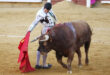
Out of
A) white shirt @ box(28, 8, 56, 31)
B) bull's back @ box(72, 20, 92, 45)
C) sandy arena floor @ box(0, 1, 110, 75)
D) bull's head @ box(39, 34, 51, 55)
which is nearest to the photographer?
bull's head @ box(39, 34, 51, 55)

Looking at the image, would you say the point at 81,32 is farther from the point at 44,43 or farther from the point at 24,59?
the point at 24,59

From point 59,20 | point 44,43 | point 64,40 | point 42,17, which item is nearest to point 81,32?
point 64,40

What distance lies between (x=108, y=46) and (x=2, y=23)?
5.37m

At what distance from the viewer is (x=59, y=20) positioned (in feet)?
47.1

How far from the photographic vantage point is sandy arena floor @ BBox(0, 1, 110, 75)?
24.7ft

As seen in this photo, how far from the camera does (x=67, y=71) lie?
721 centimetres

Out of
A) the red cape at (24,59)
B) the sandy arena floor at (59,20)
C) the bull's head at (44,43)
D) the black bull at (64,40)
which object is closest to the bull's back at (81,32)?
the black bull at (64,40)

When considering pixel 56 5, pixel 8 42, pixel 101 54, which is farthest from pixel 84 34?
pixel 56 5

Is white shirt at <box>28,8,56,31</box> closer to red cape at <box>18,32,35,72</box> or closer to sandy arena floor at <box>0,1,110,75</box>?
red cape at <box>18,32,35,72</box>

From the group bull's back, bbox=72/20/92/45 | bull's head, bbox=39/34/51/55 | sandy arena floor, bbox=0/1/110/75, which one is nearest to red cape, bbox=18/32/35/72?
sandy arena floor, bbox=0/1/110/75

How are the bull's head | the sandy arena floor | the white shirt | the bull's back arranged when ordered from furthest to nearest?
1. the sandy arena floor
2. the bull's back
3. the white shirt
4. the bull's head

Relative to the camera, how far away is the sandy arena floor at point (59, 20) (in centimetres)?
752

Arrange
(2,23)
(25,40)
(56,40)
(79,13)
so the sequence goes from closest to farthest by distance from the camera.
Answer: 1. (56,40)
2. (25,40)
3. (2,23)
4. (79,13)

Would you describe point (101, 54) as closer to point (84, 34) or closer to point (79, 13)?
point (84, 34)
